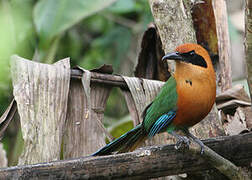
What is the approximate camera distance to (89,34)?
7484 millimetres

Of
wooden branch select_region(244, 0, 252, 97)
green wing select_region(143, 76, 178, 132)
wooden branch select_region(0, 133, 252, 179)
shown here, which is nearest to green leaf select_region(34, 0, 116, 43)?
green wing select_region(143, 76, 178, 132)

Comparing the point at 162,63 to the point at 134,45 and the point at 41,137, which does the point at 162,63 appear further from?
the point at 134,45

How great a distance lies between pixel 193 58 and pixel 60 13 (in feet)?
6.02

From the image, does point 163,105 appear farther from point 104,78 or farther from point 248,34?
point 248,34

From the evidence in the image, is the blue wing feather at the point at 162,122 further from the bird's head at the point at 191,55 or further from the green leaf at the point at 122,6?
the green leaf at the point at 122,6

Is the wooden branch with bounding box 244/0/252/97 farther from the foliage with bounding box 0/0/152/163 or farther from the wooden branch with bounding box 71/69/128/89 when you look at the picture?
the foliage with bounding box 0/0/152/163

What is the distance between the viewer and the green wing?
3047mm

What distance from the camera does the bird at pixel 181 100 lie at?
2.93m

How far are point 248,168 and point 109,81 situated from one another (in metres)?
1.18

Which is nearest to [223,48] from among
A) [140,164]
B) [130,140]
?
[130,140]

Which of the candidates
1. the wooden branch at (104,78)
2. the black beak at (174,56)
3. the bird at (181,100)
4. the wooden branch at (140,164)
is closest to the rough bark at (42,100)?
the wooden branch at (104,78)

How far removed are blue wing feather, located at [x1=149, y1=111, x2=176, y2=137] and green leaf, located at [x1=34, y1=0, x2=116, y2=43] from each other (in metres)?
1.59

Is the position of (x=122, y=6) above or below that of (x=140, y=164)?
above

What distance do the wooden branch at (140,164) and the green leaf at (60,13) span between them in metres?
2.09
